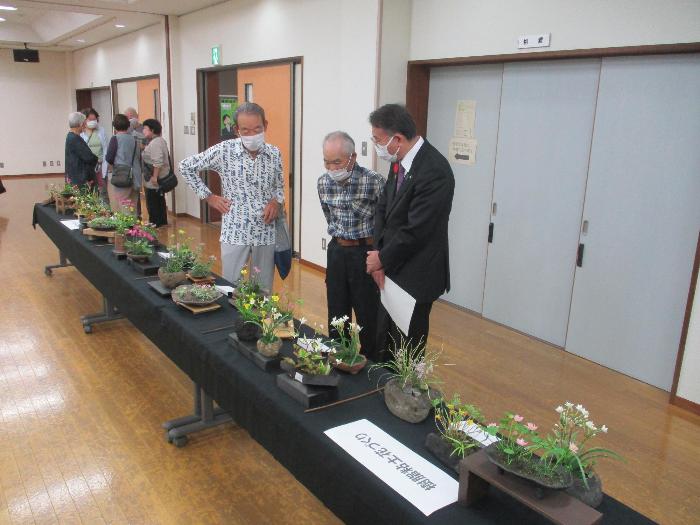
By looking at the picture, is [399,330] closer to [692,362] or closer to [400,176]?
[400,176]

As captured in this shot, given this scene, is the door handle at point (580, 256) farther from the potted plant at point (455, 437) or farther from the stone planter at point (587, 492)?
the stone planter at point (587, 492)

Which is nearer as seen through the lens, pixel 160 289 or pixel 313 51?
pixel 160 289

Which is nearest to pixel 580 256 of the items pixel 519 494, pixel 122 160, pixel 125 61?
pixel 519 494

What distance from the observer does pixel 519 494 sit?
44.4 inches

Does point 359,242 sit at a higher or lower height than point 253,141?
lower

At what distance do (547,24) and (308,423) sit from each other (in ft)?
10.1

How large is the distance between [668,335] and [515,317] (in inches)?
43.9

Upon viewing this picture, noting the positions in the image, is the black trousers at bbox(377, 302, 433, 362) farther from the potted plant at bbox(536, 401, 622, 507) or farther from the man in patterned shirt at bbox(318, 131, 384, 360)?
the potted plant at bbox(536, 401, 622, 507)

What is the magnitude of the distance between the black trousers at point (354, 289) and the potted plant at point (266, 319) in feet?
2.26

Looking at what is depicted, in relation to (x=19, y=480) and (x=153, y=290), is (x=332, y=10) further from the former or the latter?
(x=19, y=480)

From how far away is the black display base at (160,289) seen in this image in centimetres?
256

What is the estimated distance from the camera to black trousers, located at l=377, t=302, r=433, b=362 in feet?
8.03

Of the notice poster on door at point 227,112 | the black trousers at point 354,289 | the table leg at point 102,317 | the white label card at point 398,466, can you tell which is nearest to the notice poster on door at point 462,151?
the black trousers at point 354,289

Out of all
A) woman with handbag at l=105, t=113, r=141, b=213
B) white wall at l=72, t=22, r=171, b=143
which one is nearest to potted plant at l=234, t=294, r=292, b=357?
woman with handbag at l=105, t=113, r=141, b=213
